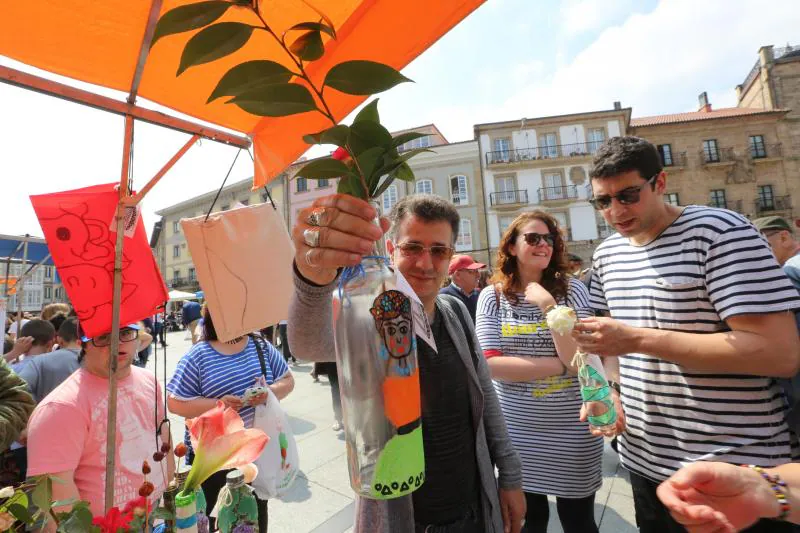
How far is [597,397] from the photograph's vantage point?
5.08 feet

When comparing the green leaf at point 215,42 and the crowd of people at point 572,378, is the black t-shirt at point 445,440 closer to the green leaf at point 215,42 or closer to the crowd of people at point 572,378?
the crowd of people at point 572,378

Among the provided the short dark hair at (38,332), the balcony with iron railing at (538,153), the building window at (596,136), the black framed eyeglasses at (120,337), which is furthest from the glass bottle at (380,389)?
the building window at (596,136)

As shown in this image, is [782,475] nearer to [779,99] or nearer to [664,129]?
[664,129]

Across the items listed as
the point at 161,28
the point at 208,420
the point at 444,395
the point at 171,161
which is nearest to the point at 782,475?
the point at 444,395

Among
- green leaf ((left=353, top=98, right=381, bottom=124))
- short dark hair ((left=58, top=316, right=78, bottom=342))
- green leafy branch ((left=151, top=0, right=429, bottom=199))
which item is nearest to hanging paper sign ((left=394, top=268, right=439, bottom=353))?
green leafy branch ((left=151, top=0, right=429, bottom=199))

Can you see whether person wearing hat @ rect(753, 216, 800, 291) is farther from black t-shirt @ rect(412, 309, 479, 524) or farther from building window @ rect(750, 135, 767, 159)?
building window @ rect(750, 135, 767, 159)

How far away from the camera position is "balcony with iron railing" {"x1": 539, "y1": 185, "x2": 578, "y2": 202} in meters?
23.8

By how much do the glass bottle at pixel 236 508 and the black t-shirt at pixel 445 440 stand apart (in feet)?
1.68

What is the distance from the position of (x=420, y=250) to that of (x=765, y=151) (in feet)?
108

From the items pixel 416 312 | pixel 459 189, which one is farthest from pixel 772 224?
pixel 459 189

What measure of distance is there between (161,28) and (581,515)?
238 cm

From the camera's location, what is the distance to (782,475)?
86cm

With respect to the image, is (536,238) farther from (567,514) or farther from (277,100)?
(277,100)

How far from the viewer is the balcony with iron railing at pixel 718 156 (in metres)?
23.6
